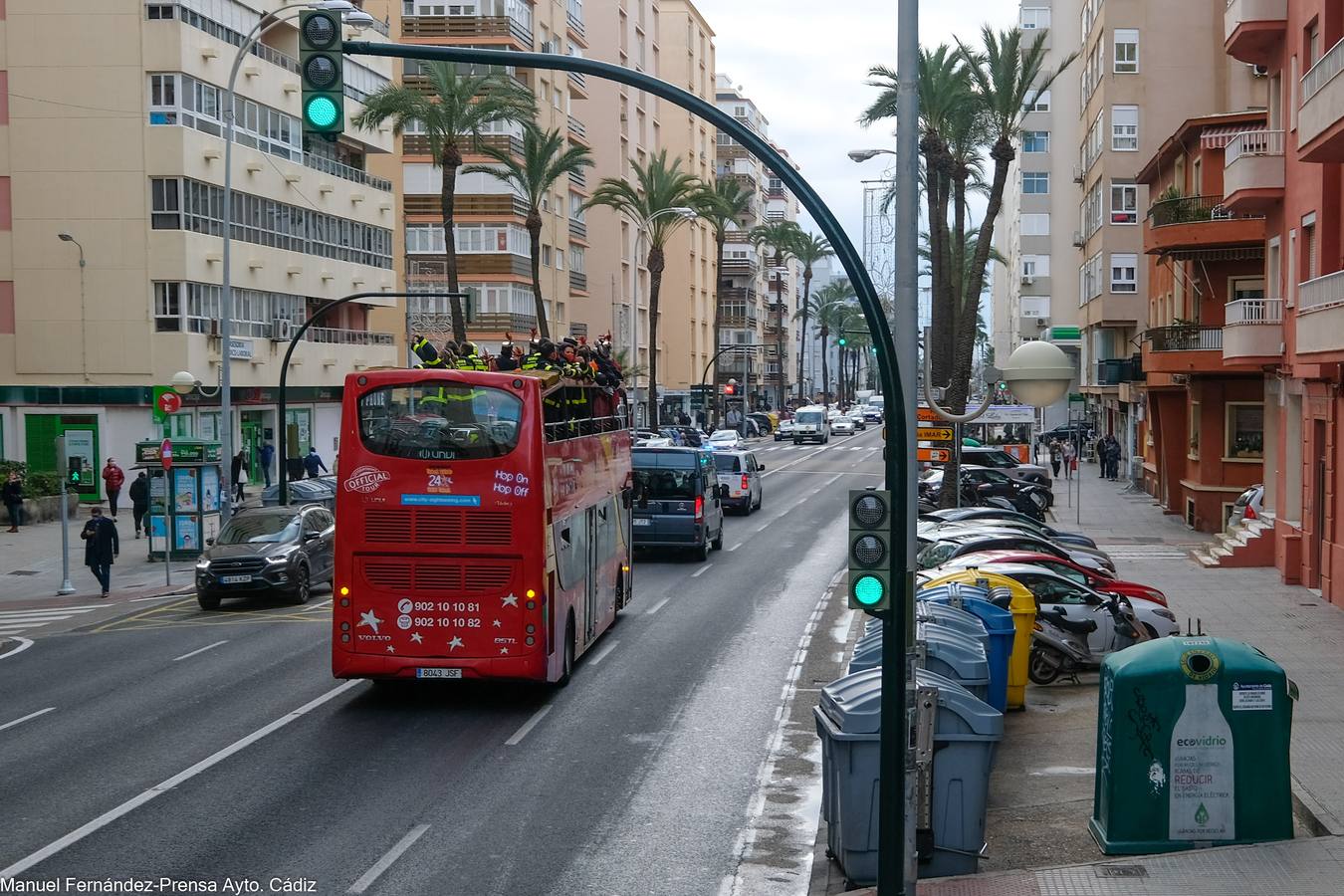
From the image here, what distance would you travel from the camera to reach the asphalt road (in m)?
10.5

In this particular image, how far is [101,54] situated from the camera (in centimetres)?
4222

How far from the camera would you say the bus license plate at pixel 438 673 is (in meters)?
15.2

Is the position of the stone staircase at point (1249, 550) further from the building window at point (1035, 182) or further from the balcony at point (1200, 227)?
the building window at point (1035, 182)

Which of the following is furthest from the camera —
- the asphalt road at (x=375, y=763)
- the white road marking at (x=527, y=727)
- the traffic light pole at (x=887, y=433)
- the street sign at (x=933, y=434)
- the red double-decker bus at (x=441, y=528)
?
the street sign at (x=933, y=434)

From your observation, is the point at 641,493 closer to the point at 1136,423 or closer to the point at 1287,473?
the point at 1287,473

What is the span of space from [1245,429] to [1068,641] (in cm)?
2224

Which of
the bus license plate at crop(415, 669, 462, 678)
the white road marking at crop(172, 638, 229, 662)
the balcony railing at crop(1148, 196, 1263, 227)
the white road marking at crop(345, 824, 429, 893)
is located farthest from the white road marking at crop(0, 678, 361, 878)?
the balcony railing at crop(1148, 196, 1263, 227)

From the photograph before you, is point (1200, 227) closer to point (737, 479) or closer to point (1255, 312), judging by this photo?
point (1255, 312)

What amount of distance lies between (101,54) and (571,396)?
101ft

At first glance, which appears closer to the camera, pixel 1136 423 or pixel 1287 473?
pixel 1287 473

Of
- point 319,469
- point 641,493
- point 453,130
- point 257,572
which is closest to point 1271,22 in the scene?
point 641,493

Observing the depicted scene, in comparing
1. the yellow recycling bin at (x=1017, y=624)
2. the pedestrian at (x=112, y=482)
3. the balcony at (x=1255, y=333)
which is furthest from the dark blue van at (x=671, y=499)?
the pedestrian at (x=112, y=482)

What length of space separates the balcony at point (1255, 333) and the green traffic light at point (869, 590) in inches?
837

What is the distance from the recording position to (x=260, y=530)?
25625 mm
